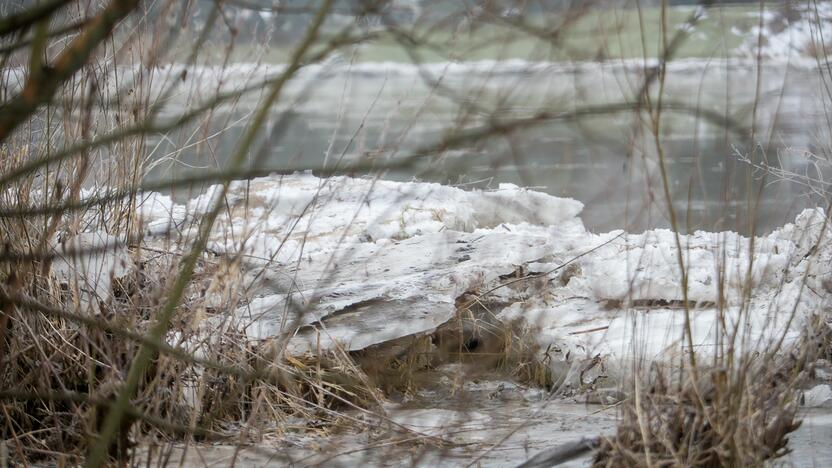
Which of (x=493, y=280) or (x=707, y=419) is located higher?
(x=493, y=280)

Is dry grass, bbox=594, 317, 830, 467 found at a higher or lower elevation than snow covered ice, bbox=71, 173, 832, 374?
lower

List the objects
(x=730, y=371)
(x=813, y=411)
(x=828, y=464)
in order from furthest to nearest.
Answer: (x=813, y=411)
(x=828, y=464)
(x=730, y=371)

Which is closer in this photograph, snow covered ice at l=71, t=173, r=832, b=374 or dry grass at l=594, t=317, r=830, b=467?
dry grass at l=594, t=317, r=830, b=467

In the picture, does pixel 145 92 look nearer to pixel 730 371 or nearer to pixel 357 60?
pixel 357 60

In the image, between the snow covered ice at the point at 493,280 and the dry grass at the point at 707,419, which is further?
the snow covered ice at the point at 493,280

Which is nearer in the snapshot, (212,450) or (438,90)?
(438,90)

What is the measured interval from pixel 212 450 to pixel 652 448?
1337 mm

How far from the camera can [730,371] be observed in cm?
216

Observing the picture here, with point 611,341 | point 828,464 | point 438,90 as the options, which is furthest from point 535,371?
point 438,90

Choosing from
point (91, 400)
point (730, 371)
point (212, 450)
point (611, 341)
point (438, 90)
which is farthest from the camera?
point (611, 341)

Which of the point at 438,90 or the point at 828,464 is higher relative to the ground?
the point at 438,90

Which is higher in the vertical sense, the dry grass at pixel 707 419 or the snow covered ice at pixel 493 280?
the snow covered ice at pixel 493 280

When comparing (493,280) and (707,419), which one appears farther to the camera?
(493,280)

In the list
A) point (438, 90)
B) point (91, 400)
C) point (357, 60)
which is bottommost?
point (91, 400)
